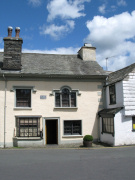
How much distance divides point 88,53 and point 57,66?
12.8ft

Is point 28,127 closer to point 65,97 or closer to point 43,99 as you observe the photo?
point 43,99

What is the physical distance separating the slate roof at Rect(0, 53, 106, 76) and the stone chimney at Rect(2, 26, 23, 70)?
56cm

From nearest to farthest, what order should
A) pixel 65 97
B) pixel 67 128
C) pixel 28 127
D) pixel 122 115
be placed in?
pixel 122 115 < pixel 28 127 < pixel 67 128 < pixel 65 97

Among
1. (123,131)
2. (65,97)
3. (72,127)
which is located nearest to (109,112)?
(123,131)

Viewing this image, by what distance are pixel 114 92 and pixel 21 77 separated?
25.2 feet

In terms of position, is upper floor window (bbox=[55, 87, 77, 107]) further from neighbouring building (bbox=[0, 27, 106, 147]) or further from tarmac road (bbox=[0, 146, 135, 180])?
tarmac road (bbox=[0, 146, 135, 180])

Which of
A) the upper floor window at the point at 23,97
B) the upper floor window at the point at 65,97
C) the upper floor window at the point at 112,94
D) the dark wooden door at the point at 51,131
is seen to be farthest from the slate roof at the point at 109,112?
the upper floor window at the point at 23,97

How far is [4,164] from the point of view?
9805 millimetres

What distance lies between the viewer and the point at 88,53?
67.7 ft

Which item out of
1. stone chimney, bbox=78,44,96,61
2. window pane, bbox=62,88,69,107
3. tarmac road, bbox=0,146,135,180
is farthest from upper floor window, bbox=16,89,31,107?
tarmac road, bbox=0,146,135,180

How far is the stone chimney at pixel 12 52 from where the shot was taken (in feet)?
56.3

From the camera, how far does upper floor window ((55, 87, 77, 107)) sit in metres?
17.6

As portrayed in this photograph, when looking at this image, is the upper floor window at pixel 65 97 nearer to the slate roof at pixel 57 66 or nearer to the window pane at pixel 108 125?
the slate roof at pixel 57 66

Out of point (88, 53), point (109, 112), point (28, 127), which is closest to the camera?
point (109, 112)
